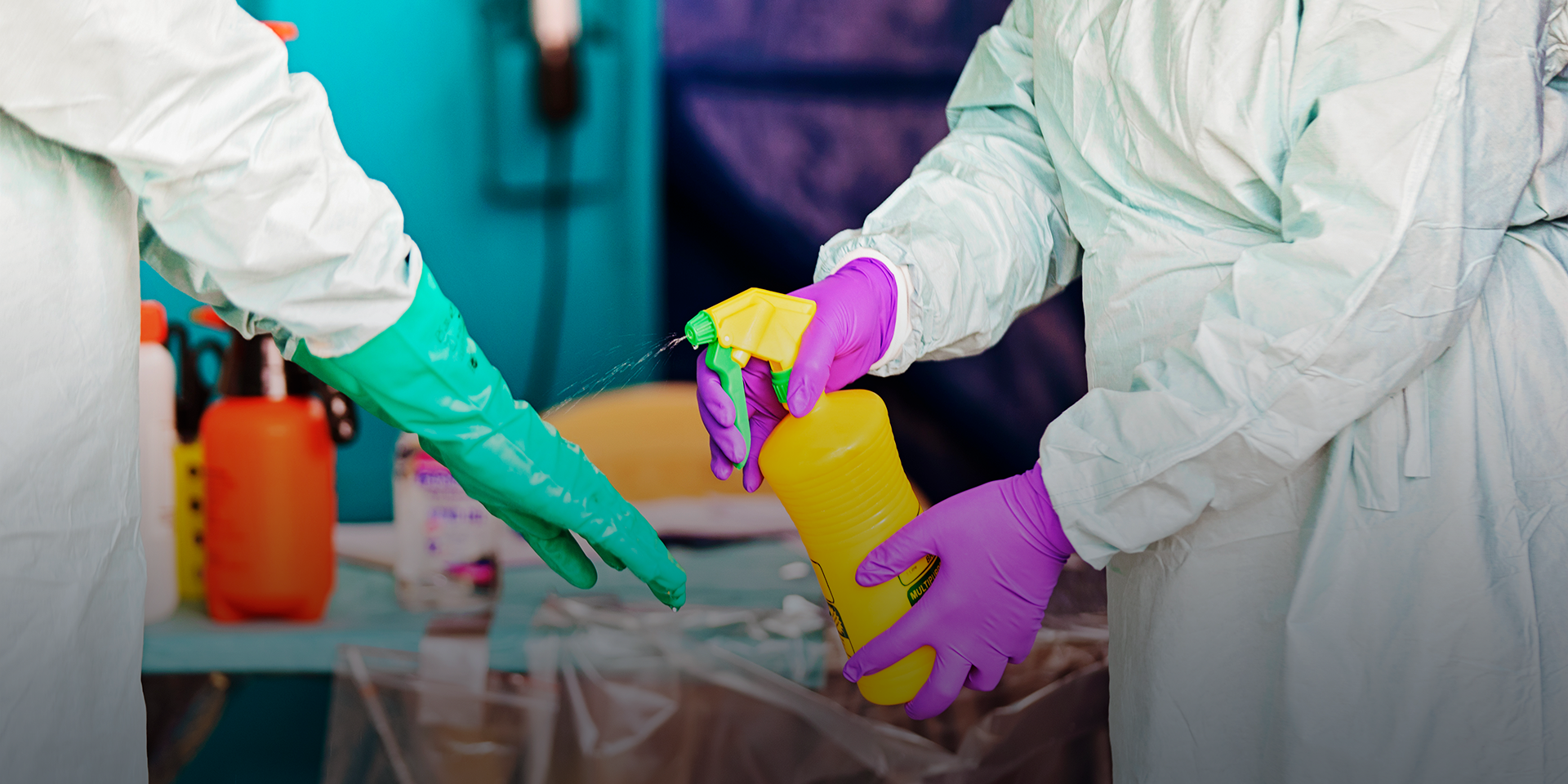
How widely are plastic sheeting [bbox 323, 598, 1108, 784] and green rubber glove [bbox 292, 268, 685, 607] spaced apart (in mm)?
247

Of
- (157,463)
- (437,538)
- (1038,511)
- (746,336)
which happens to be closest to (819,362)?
(746,336)

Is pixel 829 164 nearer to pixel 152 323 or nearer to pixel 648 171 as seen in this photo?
pixel 648 171

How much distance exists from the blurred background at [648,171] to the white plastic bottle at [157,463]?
36 centimetres

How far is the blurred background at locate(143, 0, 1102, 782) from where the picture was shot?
167 cm

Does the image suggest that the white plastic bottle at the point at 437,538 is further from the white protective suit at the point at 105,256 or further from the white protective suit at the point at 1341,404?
the white protective suit at the point at 1341,404

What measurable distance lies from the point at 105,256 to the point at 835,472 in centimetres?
57

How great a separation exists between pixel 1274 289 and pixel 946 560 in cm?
34

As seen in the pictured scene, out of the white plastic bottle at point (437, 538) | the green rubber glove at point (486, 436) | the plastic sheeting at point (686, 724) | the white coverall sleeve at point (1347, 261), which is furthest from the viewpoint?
the white plastic bottle at point (437, 538)

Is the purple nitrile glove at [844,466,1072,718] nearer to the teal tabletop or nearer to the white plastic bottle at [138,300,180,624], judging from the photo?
the teal tabletop

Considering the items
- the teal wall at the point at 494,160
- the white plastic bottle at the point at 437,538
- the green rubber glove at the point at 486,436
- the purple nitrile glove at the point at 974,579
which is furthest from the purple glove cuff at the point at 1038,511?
the teal wall at the point at 494,160

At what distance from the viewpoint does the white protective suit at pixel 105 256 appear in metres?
0.58

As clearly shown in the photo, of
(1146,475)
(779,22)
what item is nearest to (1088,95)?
(1146,475)

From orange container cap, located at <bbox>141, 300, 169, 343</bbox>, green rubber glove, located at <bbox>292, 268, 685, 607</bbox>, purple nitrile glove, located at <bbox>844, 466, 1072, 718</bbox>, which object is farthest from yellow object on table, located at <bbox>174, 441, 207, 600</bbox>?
purple nitrile glove, located at <bbox>844, 466, 1072, 718</bbox>

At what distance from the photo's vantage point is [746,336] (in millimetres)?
919
